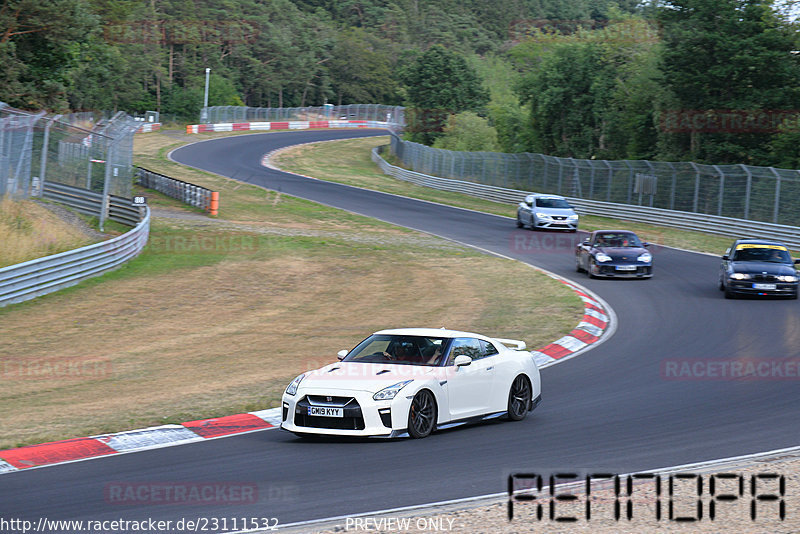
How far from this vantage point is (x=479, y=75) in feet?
287

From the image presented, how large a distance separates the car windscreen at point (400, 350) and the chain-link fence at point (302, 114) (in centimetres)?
8944

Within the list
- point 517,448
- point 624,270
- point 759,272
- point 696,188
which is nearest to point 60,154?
point 624,270

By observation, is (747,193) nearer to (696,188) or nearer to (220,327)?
(696,188)

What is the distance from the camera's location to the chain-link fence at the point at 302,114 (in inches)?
3967

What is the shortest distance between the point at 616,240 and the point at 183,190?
22.1m

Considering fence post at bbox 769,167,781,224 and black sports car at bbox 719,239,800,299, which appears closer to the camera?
black sports car at bbox 719,239,800,299

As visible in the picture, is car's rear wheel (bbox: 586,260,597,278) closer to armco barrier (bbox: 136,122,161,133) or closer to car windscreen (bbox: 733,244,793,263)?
car windscreen (bbox: 733,244,793,263)

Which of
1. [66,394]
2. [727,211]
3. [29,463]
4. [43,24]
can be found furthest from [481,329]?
[43,24]

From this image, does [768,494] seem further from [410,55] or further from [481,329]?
[410,55]

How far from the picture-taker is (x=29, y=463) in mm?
9727

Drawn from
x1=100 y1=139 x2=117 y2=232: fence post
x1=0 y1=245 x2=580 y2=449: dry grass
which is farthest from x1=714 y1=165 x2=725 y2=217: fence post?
x1=100 y1=139 x2=117 y2=232: fence post

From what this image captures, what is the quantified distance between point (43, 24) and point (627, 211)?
90.5 ft

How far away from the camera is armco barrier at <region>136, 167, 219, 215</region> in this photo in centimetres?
3994

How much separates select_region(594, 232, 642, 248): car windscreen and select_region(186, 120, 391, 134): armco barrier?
67470 mm
